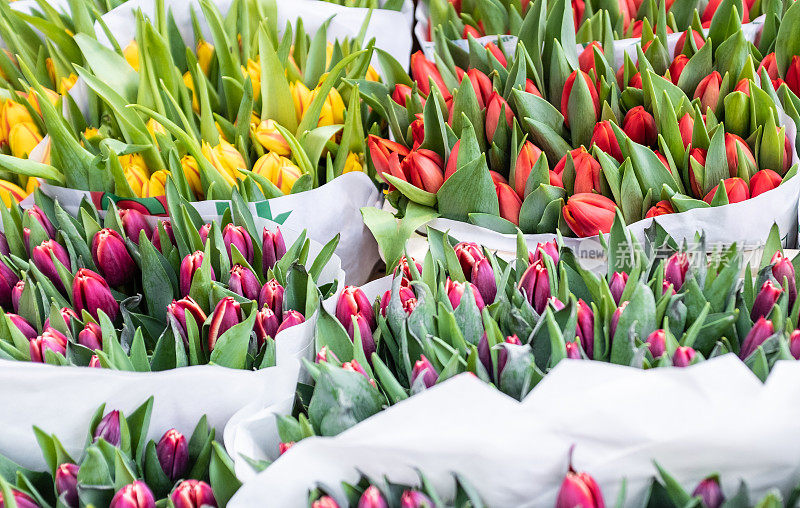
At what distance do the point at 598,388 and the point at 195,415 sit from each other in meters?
0.36

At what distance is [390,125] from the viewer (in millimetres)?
1128

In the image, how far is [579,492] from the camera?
0.52m

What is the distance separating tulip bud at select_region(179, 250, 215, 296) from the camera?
808mm

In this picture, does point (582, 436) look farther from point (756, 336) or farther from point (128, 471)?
point (128, 471)

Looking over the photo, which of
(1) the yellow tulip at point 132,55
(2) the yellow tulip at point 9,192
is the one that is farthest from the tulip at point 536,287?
Answer: (1) the yellow tulip at point 132,55

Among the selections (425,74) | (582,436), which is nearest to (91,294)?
(582,436)

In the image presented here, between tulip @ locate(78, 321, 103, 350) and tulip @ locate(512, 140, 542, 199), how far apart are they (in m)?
0.49

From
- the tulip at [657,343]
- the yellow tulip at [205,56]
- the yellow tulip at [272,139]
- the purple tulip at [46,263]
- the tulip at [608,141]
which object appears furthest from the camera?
the yellow tulip at [205,56]

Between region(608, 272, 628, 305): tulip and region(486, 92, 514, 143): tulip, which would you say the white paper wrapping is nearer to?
region(608, 272, 628, 305): tulip

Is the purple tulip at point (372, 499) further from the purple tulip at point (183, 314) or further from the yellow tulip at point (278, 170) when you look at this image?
the yellow tulip at point (278, 170)

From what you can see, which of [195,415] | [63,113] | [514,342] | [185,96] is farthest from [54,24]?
[514,342]

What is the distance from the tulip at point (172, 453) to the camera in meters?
0.65

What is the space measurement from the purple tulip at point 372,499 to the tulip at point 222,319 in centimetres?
25

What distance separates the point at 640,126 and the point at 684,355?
1.51 ft
